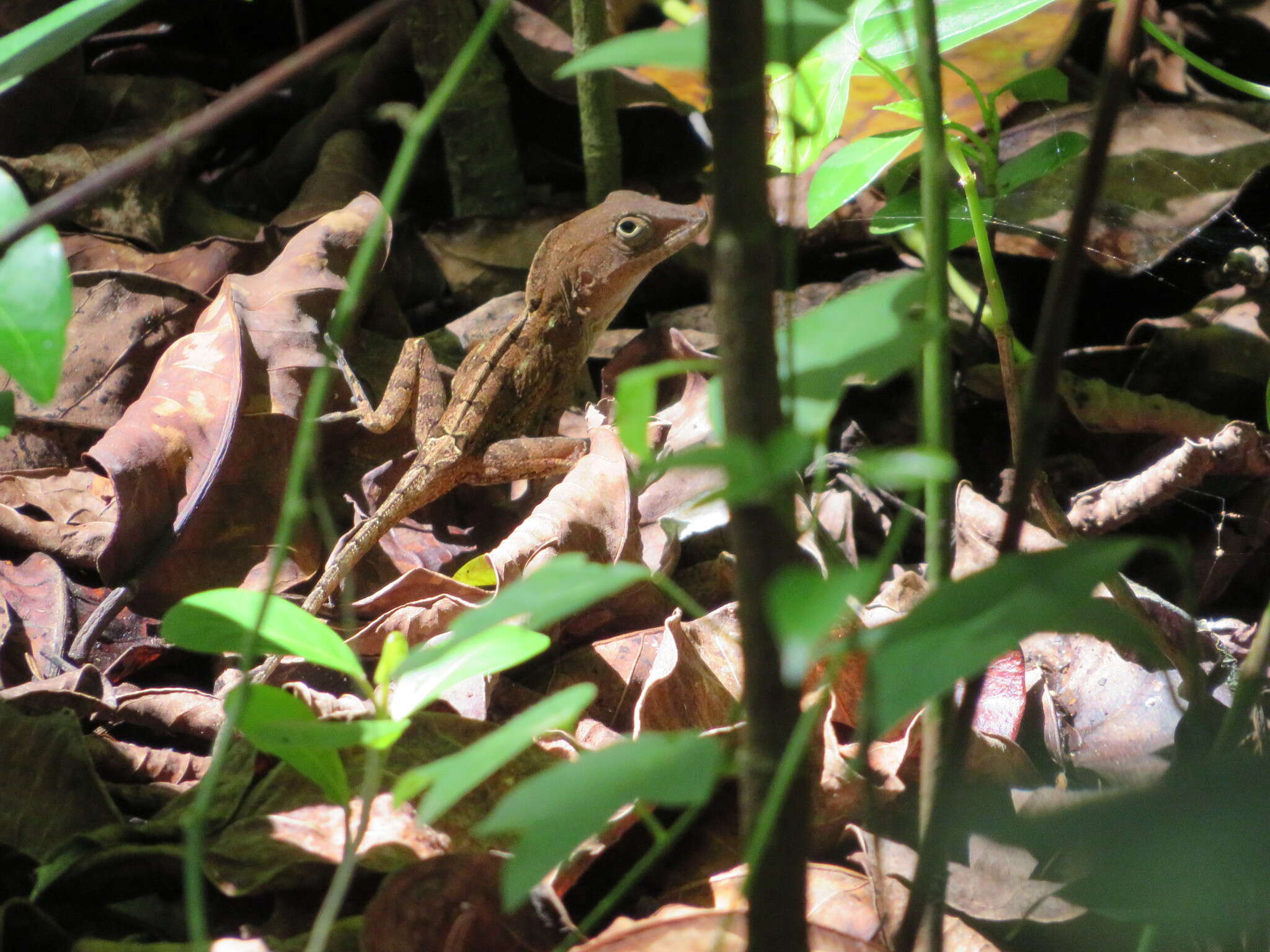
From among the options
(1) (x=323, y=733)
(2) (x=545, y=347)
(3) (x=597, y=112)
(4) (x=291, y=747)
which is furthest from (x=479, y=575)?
(3) (x=597, y=112)

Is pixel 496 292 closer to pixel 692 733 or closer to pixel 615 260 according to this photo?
pixel 615 260

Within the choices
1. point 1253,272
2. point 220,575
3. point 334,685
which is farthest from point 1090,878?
point 1253,272

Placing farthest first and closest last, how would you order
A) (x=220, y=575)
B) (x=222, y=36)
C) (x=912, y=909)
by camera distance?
(x=222, y=36), (x=220, y=575), (x=912, y=909)

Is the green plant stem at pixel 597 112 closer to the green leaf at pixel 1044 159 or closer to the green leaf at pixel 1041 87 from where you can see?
the green leaf at pixel 1041 87

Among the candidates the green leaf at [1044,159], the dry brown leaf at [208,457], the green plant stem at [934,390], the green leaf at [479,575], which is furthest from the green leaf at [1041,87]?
the dry brown leaf at [208,457]

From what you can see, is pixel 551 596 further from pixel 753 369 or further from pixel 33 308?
pixel 33 308

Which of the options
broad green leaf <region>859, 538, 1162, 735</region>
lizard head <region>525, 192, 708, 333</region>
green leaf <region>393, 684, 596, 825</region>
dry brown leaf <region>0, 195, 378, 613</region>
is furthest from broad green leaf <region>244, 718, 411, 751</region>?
lizard head <region>525, 192, 708, 333</region>

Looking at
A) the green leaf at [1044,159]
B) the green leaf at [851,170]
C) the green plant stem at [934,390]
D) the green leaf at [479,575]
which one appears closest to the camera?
the green plant stem at [934,390]
